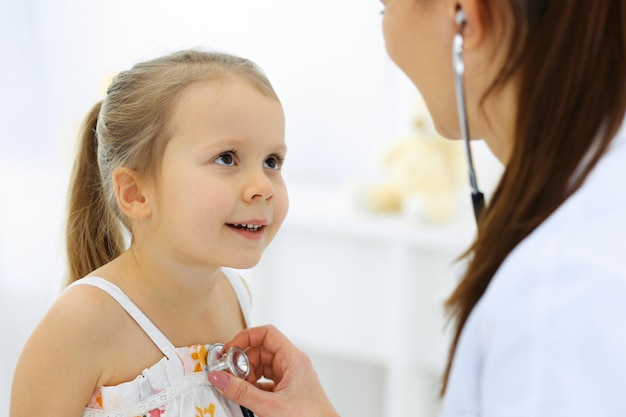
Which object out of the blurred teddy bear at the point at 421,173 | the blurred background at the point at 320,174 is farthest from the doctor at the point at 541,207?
the blurred teddy bear at the point at 421,173

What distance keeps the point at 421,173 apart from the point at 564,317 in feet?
6.02

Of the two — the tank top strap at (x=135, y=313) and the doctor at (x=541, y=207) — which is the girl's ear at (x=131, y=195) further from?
the doctor at (x=541, y=207)

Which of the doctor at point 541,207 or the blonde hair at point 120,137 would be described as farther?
the blonde hair at point 120,137

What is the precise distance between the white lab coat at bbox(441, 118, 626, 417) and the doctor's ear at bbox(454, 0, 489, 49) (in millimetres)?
166

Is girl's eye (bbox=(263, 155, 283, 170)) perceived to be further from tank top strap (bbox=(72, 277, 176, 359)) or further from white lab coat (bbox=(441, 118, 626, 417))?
white lab coat (bbox=(441, 118, 626, 417))

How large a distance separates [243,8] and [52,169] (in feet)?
2.67

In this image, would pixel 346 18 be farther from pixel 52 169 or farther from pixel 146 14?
pixel 52 169

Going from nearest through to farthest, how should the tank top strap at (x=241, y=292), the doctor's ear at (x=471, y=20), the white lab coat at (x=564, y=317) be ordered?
the white lab coat at (x=564, y=317) < the doctor's ear at (x=471, y=20) < the tank top strap at (x=241, y=292)

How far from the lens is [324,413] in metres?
1.06

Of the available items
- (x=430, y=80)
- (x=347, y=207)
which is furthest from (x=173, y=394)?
(x=347, y=207)

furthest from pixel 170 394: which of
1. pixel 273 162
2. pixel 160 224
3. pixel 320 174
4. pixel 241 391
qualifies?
pixel 320 174

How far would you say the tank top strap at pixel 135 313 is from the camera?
1.02 m

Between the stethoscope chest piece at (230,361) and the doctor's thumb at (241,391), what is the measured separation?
0.06 feet

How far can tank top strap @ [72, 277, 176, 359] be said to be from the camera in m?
1.02
